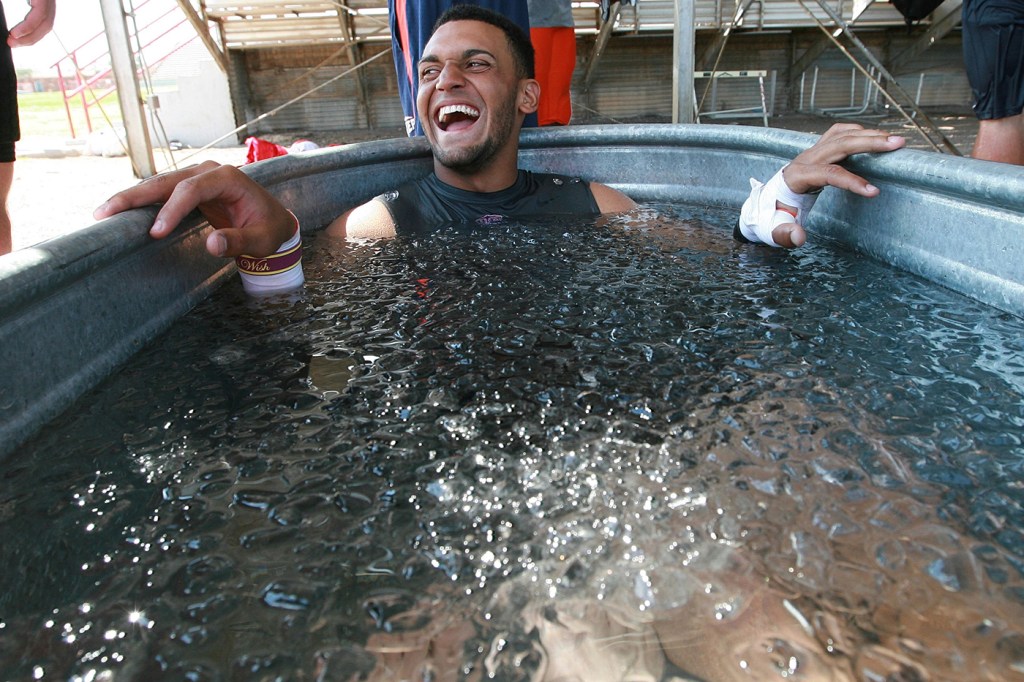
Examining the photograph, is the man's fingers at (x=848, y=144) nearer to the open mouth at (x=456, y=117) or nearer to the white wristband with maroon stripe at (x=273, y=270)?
the open mouth at (x=456, y=117)

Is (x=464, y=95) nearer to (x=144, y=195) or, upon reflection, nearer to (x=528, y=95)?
(x=528, y=95)

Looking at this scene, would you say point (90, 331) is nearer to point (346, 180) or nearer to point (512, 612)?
point (512, 612)

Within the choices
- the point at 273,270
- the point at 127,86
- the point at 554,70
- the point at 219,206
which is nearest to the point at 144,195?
the point at 219,206

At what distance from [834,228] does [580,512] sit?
1428 millimetres

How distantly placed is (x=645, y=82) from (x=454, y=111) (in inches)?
311

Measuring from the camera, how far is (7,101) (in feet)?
6.70

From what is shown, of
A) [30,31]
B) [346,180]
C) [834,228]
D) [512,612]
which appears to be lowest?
[512,612]

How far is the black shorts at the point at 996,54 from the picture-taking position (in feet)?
6.96

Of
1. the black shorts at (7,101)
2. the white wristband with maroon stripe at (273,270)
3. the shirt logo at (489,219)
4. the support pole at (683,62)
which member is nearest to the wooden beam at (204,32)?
the support pole at (683,62)

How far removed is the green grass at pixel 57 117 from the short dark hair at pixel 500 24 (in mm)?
6428

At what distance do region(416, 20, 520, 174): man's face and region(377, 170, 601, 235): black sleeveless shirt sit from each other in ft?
0.36

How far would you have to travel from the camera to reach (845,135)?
5.28ft

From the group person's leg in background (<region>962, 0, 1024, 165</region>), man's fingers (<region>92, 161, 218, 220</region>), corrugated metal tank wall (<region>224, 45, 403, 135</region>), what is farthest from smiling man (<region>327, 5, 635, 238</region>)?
corrugated metal tank wall (<region>224, 45, 403, 135</region>)

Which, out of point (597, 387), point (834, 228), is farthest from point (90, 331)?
point (834, 228)
